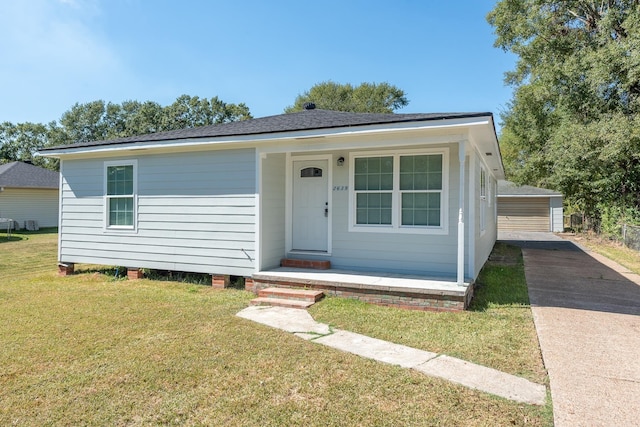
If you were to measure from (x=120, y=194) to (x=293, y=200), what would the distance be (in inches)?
141

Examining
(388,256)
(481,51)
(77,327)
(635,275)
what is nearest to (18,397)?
(77,327)

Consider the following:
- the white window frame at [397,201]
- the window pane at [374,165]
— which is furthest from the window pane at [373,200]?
the window pane at [374,165]

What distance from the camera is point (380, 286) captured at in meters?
5.67

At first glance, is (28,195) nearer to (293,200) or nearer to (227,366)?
(293,200)

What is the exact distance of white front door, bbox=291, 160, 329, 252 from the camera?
7348mm

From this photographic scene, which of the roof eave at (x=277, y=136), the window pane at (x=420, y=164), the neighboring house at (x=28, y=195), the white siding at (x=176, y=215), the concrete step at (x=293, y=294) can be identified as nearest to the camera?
the roof eave at (x=277, y=136)

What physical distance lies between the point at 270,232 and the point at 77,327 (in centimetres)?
329

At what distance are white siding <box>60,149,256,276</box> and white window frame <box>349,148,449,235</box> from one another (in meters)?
1.75

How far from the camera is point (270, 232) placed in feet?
23.4

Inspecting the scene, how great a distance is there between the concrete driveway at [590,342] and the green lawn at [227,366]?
21 centimetres

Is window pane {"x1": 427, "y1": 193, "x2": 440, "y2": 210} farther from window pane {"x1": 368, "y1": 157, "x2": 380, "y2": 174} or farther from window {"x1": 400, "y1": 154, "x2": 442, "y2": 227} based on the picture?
window pane {"x1": 368, "y1": 157, "x2": 380, "y2": 174}

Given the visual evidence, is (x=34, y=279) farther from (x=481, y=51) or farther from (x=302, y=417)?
(x=481, y=51)

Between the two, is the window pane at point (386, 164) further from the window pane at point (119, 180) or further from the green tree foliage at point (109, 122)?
the green tree foliage at point (109, 122)

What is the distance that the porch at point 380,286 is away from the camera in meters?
5.37
